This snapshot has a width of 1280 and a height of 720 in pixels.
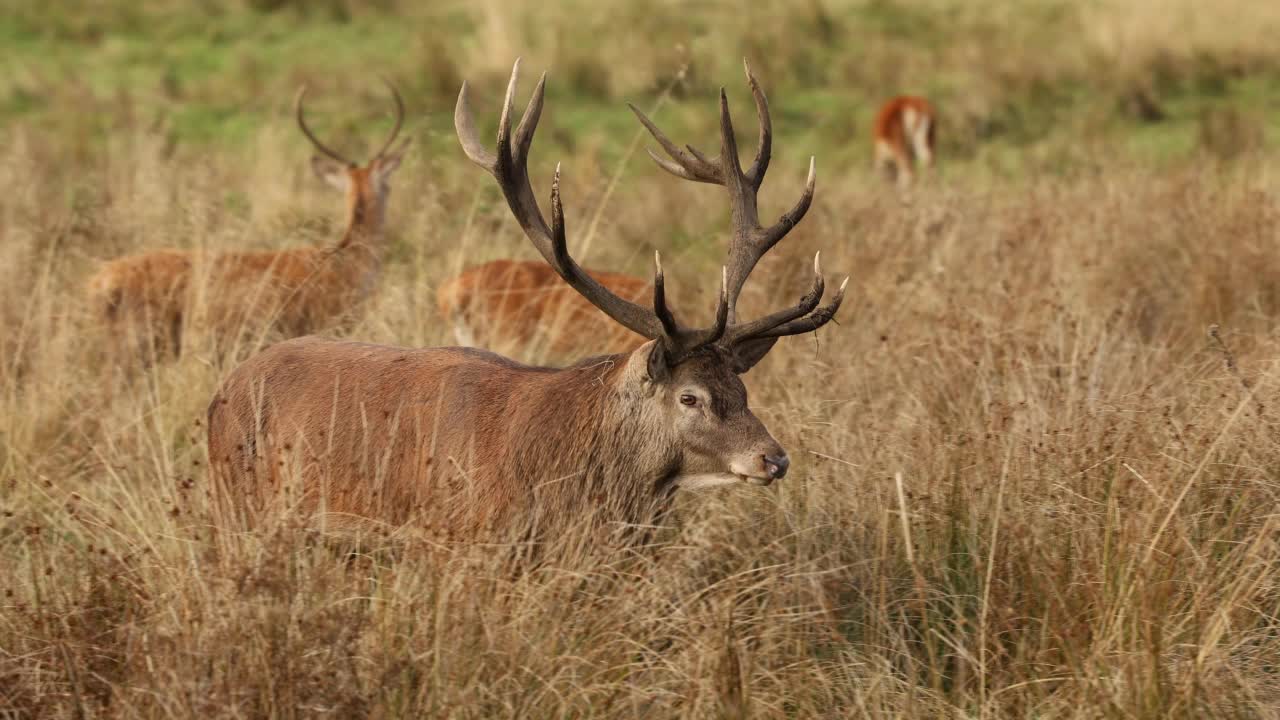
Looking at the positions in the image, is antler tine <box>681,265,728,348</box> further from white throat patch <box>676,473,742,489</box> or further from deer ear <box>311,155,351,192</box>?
deer ear <box>311,155,351,192</box>

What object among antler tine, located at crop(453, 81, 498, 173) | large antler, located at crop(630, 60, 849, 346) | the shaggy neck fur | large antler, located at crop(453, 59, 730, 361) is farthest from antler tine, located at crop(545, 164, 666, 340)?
antler tine, located at crop(453, 81, 498, 173)

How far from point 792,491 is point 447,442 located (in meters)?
1.12

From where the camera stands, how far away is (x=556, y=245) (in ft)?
14.0

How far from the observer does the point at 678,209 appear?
10.2 metres

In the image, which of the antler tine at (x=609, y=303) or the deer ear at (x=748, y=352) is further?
the deer ear at (x=748, y=352)

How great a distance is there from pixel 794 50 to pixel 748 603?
1505 cm

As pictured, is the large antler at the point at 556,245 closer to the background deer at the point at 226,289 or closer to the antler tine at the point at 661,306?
the antler tine at the point at 661,306

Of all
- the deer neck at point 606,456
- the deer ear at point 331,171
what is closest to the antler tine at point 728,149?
the deer neck at point 606,456

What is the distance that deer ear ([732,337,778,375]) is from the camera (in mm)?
4496

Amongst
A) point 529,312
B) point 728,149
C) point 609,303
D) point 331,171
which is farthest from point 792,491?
point 331,171

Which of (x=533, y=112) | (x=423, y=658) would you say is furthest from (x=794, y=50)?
(x=423, y=658)

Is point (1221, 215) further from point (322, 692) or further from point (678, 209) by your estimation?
point (322, 692)

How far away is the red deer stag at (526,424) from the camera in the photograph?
428 centimetres

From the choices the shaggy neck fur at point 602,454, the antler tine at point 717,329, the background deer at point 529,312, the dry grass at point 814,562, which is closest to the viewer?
the dry grass at point 814,562
